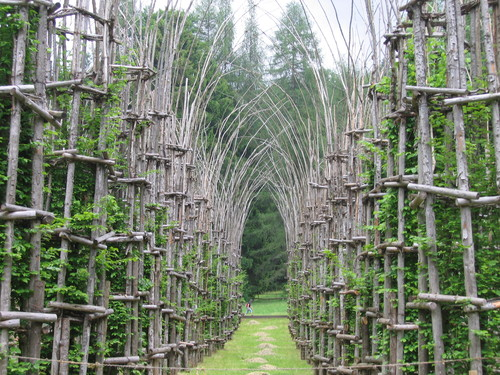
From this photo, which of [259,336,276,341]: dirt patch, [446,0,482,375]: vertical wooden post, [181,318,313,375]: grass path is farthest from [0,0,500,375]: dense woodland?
[259,336,276,341]: dirt patch

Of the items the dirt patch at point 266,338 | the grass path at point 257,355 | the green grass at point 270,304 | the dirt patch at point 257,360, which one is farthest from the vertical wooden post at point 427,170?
the green grass at point 270,304

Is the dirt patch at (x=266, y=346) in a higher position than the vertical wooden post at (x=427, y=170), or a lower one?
lower

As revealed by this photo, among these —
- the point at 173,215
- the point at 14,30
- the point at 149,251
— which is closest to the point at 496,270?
the point at 14,30

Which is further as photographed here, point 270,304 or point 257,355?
point 270,304

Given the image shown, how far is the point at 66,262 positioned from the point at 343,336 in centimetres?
692

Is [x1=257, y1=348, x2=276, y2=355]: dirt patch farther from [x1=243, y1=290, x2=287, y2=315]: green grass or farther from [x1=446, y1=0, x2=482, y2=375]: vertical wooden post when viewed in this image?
[x1=243, y1=290, x2=287, y2=315]: green grass

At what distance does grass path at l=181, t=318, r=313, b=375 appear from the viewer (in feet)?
64.7

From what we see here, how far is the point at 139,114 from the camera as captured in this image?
517 inches

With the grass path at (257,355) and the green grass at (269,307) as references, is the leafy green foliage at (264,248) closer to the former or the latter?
the green grass at (269,307)

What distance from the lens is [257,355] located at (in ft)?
78.6

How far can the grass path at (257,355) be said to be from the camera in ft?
64.7

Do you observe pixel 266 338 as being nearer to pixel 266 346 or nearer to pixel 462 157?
pixel 266 346

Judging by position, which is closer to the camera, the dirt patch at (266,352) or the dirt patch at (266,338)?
the dirt patch at (266,352)

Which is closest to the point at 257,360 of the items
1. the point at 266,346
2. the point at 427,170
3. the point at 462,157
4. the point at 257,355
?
the point at 257,355
